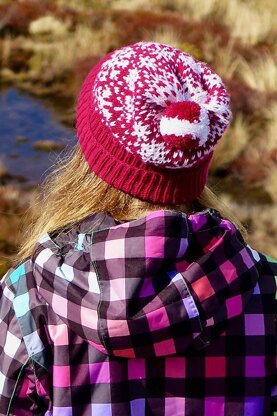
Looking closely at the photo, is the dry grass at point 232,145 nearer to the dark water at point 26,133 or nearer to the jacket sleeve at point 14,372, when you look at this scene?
the dark water at point 26,133

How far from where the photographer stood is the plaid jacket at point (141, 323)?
1.34 metres

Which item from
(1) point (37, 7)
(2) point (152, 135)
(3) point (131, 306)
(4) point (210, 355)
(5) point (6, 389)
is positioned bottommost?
(1) point (37, 7)

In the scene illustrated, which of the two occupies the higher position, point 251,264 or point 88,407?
point 251,264

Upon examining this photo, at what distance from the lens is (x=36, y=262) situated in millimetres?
1410

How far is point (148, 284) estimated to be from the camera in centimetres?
135

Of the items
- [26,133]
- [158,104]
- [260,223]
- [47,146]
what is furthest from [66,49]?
[158,104]

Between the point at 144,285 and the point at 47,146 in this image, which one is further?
the point at 47,146

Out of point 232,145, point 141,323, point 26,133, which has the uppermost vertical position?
point 141,323

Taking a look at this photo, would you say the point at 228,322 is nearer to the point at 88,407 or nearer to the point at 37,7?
the point at 88,407

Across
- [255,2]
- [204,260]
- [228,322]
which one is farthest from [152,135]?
[255,2]

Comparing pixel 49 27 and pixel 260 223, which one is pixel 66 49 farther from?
pixel 260 223

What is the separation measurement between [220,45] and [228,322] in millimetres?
10188

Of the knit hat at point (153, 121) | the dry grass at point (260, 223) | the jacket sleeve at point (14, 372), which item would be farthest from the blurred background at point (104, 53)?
the knit hat at point (153, 121)

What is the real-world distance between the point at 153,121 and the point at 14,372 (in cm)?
61
